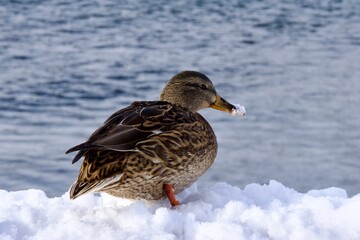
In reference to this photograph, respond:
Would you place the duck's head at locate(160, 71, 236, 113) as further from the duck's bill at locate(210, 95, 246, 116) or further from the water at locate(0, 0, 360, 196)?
the water at locate(0, 0, 360, 196)

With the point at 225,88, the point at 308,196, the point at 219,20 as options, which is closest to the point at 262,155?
the point at 225,88

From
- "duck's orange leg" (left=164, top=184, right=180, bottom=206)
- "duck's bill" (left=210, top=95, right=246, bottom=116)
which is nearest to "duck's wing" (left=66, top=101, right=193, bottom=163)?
"duck's orange leg" (left=164, top=184, right=180, bottom=206)

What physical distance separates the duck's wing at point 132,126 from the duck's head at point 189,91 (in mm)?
666

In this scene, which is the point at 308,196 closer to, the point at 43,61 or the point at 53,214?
the point at 53,214

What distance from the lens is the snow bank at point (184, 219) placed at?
4.67 m

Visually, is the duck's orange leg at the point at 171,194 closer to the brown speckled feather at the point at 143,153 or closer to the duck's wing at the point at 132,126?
the brown speckled feather at the point at 143,153

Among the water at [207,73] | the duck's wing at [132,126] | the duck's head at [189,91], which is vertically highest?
the duck's wing at [132,126]

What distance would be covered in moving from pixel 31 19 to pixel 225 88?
6830mm

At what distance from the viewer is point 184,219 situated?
15.7 feet

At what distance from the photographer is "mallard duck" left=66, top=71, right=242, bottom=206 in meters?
4.96

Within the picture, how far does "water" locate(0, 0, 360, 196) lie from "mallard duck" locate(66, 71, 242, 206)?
5.35m

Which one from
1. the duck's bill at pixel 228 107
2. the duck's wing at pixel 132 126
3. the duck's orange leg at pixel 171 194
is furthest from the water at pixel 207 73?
the duck's orange leg at pixel 171 194

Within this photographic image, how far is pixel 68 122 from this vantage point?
1313 cm

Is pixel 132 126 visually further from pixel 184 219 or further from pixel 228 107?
pixel 228 107
